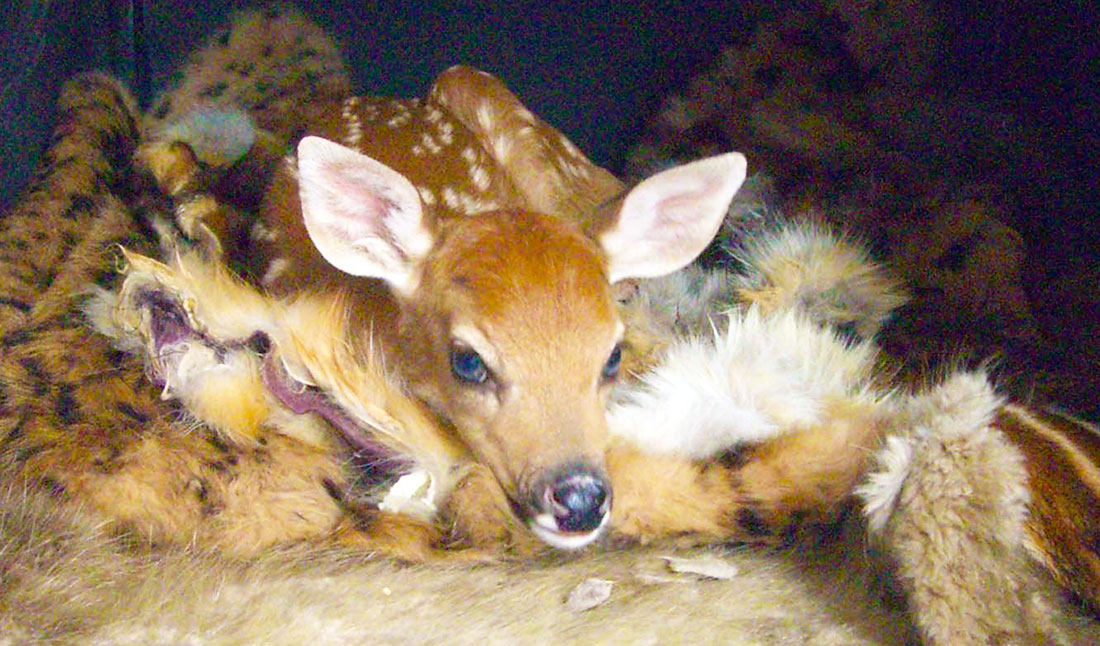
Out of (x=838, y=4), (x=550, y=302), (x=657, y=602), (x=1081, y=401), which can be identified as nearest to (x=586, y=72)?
(x=838, y=4)

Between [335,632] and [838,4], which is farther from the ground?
[838,4]

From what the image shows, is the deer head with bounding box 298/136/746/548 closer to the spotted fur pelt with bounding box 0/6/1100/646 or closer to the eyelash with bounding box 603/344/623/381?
the eyelash with bounding box 603/344/623/381

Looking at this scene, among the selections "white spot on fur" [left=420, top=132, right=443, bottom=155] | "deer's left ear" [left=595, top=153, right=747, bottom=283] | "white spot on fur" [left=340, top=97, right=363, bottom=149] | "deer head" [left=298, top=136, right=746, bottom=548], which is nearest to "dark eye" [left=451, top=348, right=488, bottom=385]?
"deer head" [left=298, top=136, right=746, bottom=548]

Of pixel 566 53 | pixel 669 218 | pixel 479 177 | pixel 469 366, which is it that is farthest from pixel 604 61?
pixel 469 366

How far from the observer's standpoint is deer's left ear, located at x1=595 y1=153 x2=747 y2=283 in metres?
1.55

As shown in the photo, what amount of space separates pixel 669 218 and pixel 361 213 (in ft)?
1.54

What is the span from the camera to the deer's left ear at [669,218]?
1551mm

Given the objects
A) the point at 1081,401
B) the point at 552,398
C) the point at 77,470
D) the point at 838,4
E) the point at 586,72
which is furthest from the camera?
the point at 586,72

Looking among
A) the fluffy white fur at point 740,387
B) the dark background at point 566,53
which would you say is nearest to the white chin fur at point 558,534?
the fluffy white fur at point 740,387

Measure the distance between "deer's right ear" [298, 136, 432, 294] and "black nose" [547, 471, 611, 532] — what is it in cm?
48

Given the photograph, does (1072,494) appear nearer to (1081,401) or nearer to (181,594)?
(1081,401)

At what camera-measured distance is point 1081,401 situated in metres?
1.67

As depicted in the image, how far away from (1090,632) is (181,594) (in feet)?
3.16

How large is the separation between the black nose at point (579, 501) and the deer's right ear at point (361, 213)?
0.48 meters
